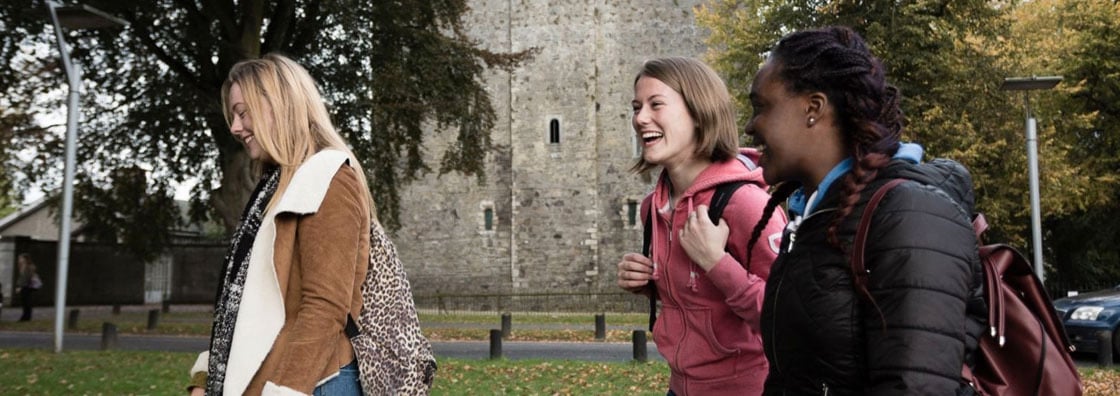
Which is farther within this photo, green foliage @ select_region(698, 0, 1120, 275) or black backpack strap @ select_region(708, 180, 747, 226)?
green foliage @ select_region(698, 0, 1120, 275)

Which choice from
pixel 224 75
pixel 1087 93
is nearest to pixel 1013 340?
pixel 224 75

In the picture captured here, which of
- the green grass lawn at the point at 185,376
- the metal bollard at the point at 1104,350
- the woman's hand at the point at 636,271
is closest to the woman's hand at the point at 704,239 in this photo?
the woman's hand at the point at 636,271

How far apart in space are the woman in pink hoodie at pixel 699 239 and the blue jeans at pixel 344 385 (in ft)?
2.65

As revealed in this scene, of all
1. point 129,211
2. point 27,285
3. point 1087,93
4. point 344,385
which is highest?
point 1087,93

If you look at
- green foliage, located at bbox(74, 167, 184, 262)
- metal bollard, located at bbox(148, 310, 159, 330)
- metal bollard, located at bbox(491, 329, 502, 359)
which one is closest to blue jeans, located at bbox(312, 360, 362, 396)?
metal bollard, located at bbox(491, 329, 502, 359)

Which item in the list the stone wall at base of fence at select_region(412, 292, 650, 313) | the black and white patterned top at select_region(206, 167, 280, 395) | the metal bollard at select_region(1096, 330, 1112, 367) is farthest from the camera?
the stone wall at base of fence at select_region(412, 292, 650, 313)

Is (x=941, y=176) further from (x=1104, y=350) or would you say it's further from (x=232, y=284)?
(x=1104, y=350)

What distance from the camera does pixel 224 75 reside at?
1817 cm

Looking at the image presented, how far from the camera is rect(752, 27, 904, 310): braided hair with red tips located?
175cm

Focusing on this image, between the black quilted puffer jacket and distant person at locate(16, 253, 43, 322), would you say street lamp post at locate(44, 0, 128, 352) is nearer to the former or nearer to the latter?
distant person at locate(16, 253, 43, 322)

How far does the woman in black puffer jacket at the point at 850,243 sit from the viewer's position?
157cm

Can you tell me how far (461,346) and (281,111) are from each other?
14.4 m

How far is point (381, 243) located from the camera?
2736 millimetres

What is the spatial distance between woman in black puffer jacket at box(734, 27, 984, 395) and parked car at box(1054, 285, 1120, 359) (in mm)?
12930
